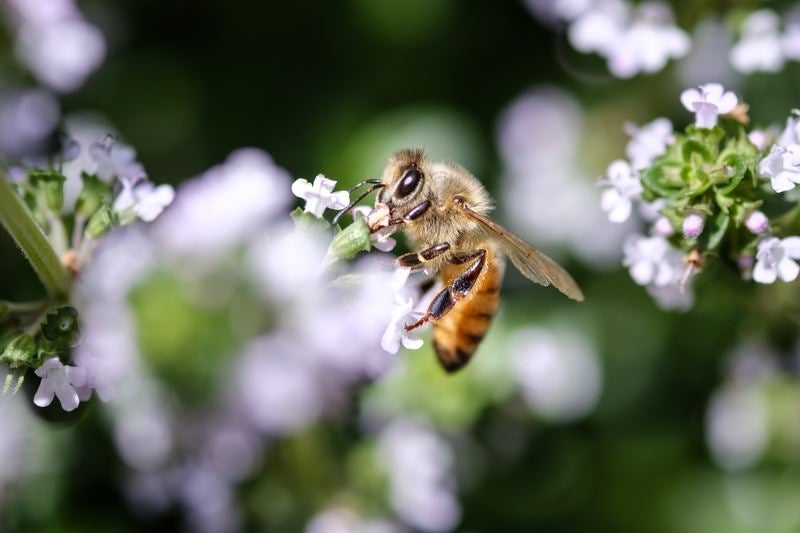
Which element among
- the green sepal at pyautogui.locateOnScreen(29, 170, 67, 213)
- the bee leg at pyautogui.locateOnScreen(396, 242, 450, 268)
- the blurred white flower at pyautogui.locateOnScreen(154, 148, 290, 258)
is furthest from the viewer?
the blurred white flower at pyautogui.locateOnScreen(154, 148, 290, 258)

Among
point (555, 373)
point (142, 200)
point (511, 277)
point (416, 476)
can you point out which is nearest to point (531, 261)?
point (142, 200)

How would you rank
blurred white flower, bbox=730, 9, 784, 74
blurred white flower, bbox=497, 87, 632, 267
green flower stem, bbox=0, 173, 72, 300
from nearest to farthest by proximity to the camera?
1. green flower stem, bbox=0, 173, 72, 300
2. blurred white flower, bbox=730, 9, 784, 74
3. blurred white flower, bbox=497, 87, 632, 267

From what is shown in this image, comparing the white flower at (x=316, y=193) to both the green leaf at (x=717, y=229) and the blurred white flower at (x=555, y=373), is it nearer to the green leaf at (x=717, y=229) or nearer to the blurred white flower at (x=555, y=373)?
Result: the green leaf at (x=717, y=229)

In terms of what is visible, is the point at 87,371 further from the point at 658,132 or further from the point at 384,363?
the point at 658,132

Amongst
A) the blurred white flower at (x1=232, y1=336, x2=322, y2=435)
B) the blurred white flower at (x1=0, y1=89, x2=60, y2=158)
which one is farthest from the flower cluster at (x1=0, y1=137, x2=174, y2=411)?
the blurred white flower at (x1=0, y1=89, x2=60, y2=158)

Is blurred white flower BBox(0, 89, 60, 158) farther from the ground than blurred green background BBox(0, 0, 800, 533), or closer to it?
farther from the ground

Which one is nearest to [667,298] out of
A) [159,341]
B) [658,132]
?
[658,132]

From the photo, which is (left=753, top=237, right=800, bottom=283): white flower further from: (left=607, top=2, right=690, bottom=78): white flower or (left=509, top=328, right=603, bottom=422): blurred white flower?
(left=509, top=328, right=603, bottom=422): blurred white flower
